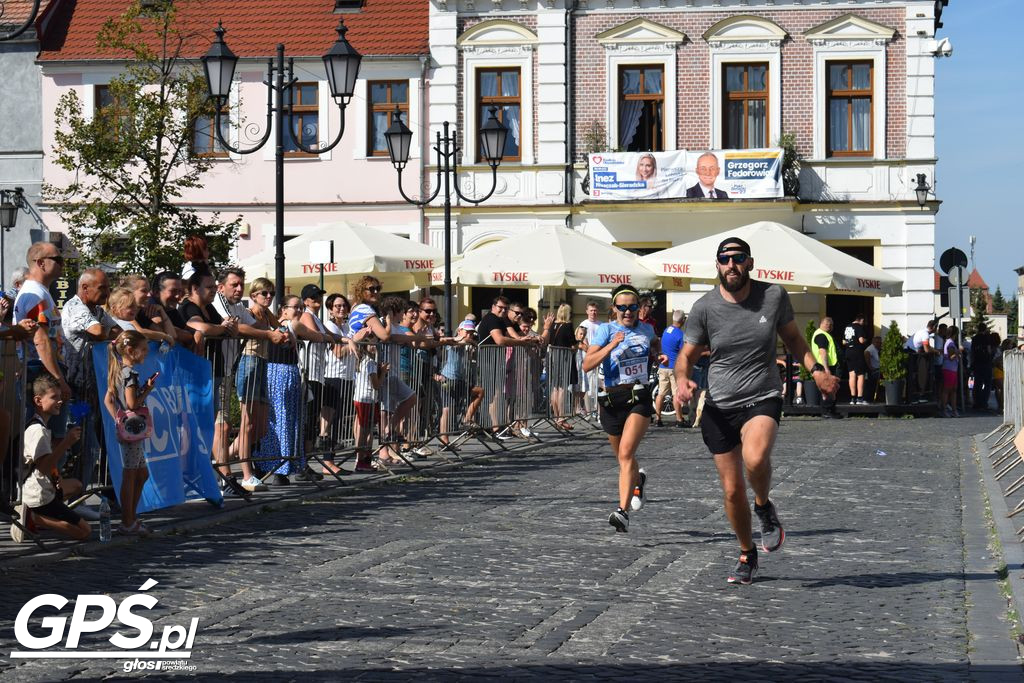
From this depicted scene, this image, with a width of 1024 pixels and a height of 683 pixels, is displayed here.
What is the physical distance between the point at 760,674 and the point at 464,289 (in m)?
30.2

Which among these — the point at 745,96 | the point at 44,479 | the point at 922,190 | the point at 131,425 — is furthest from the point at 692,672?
the point at 745,96

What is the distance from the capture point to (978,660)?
699 cm

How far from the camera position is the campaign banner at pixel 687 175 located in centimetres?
3469

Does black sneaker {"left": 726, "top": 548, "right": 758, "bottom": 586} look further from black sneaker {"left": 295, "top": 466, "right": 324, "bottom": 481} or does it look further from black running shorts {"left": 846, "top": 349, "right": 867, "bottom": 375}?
black running shorts {"left": 846, "top": 349, "right": 867, "bottom": 375}

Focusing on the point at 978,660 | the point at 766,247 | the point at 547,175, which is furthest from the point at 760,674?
the point at 547,175

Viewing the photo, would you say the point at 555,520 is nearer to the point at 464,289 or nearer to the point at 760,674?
the point at 760,674

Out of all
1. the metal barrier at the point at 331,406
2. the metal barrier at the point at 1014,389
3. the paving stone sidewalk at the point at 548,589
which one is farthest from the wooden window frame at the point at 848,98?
the paving stone sidewalk at the point at 548,589

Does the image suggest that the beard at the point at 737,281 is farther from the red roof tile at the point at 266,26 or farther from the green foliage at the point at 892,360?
the red roof tile at the point at 266,26

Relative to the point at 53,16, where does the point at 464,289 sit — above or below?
below

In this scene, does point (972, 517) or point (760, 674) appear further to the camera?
point (972, 517)

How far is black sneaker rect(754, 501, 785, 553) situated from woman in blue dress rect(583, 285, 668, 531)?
2.10 m

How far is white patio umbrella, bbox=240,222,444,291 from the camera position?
1060 inches

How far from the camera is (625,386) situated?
39.4ft

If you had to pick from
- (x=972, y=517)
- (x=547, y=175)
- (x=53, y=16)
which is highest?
(x=53, y=16)
